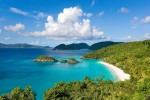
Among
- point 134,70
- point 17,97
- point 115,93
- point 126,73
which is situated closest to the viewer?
point 17,97

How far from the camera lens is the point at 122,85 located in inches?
1790

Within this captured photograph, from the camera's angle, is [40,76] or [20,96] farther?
[40,76]

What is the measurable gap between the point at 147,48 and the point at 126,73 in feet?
130

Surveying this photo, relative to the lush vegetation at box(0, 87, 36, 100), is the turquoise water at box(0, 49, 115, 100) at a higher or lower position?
lower

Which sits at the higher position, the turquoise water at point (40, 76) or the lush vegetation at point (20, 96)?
the lush vegetation at point (20, 96)

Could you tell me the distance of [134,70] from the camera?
233 ft

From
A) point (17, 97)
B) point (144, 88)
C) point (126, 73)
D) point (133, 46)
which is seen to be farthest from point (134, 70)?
point (133, 46)

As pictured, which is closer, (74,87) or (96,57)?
(74,87)

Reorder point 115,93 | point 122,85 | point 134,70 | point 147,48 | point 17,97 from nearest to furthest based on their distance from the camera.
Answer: point 17,97 → point 115,93 → point 122,85 → point 134,70 → point 147,48

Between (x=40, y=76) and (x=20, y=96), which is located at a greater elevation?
(x=20, y=96)

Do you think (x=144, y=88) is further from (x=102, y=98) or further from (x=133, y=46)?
(x=133, y=46)

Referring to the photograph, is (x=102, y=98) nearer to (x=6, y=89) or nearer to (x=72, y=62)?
(x=6, y=89)

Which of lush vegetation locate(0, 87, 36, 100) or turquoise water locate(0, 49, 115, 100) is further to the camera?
turquoise water locate(0, 49, 115, 100)

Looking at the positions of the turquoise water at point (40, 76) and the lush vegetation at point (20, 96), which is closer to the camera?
the lush vegetation at point (20, 96)
